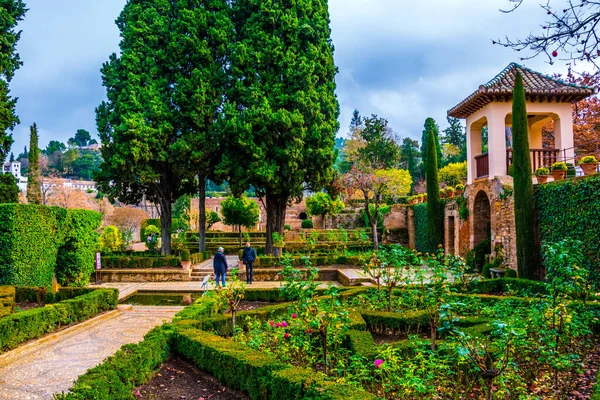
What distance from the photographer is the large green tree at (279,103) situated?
49.7 feet

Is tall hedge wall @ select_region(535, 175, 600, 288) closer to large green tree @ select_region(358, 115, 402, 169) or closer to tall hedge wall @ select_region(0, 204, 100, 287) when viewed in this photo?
tall hedge wall @ select_region(0, 204, 100, 287)

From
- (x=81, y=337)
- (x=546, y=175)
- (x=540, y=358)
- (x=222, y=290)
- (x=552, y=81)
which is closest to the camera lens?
(x=540, y=358)

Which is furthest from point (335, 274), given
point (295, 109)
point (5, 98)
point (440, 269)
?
point (5, 98)

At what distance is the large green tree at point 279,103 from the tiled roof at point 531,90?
551 centimetres

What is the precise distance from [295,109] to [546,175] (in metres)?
8.33

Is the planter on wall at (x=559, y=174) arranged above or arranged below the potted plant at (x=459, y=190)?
below

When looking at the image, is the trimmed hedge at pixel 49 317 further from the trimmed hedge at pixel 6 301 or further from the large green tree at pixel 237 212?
the large green tree at pixel 237 212

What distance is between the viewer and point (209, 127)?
16.0 m

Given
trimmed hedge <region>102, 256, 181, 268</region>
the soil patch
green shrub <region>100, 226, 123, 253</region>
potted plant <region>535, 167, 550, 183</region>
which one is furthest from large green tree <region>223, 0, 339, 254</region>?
the soil patch

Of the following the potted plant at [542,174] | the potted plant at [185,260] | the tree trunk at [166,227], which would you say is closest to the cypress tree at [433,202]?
the potted plant at [542,174]

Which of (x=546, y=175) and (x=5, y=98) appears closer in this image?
(x=546, y=175)

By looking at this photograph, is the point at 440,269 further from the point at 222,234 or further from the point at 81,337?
the point at 222,234

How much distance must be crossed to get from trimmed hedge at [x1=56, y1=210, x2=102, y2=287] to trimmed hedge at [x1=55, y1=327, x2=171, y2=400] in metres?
6.42

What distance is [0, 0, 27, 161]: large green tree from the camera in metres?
14.4
